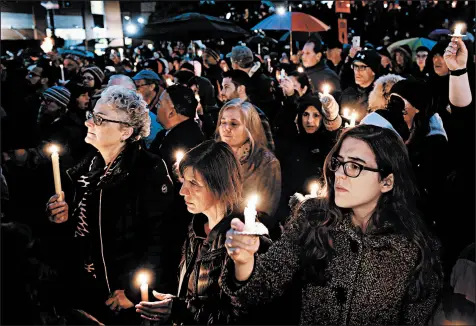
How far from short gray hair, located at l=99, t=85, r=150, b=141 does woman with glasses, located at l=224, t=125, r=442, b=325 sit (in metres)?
1.57

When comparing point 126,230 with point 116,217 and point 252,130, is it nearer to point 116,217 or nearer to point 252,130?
point 116,217

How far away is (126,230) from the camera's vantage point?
3.33 meters

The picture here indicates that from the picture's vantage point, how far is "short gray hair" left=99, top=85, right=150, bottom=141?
11.7ft

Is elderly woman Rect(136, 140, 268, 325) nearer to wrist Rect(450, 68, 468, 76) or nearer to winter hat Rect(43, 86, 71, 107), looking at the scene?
wrist Rect(450, 68, 468, 76)

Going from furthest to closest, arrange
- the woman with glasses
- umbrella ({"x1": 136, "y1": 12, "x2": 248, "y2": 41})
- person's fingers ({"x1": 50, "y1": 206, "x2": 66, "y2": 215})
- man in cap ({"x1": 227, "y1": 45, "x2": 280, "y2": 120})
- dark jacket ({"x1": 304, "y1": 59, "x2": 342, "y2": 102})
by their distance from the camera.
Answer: umbrella ({"x1": 136, "y1": 12, "x2": 248, "y2": 41}) → dark jacket ({"x1": 304, "y1": 59, "x2": 342, "y2": 102}) → man in cap ({"x1": 227, "y1": 45, "x2": 280, "y2": 120}) → person's fingers ({"x1": 50, "y1": 206, "x2": 66, "y2": 215}) → the woman with glasses

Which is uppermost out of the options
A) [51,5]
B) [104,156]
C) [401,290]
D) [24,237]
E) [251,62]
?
[51,5]

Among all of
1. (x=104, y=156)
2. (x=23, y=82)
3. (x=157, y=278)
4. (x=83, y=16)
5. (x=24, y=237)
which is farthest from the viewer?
(x=83, y=16)

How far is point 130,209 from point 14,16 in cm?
3230

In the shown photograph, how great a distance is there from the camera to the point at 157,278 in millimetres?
3320

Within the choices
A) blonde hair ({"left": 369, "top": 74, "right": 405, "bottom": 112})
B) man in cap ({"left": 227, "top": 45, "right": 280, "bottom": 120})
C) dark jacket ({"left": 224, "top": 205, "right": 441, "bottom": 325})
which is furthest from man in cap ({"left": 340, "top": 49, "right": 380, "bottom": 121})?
dark jacket ({"left": 224, "top": 205, "right": 441, "bottom": 325})

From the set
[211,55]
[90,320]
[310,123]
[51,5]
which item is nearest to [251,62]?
[310,123]

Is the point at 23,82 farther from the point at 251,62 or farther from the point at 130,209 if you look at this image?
the point at 130,209

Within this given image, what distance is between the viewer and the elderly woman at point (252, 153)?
421 centimetres

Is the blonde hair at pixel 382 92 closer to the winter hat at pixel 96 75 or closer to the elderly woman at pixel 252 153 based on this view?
the elderly woman at pixel 252 153
